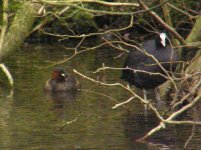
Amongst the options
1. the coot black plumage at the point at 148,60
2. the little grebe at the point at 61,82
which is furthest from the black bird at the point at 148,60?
the little grebe at the point at 61,82

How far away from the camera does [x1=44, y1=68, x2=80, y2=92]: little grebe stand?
57.5ft

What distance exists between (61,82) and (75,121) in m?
5.35

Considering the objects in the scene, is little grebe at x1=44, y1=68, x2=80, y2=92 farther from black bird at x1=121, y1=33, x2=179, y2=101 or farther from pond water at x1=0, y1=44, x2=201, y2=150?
black bird at x1=121, y1=33, x2=179, y2=101

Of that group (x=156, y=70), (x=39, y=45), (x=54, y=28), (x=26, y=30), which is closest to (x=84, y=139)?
(x=156, y=70)

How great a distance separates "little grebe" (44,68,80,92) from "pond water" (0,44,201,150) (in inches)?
7.6

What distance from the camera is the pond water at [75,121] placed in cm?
1137

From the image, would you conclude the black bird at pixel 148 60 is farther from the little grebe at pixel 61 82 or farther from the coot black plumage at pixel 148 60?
the little grebe at pixel 61 82

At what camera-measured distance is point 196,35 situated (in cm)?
1474

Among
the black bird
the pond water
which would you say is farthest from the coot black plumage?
the pond water

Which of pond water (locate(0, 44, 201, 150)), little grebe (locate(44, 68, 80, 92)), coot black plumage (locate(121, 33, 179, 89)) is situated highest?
coot black plumage (locate(121, 33, 179, 89))

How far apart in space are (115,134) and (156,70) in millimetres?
2454

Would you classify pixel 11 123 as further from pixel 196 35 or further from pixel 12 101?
pixel 196 35

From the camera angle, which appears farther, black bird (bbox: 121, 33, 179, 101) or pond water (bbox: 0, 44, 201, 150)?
black bird (bbox: 121, 33, 179, 101)

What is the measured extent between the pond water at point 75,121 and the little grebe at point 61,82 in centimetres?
19
